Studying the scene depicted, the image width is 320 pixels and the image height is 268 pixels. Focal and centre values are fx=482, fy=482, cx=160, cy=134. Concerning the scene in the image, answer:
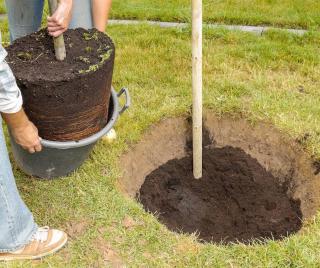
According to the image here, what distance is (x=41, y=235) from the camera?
270 cm

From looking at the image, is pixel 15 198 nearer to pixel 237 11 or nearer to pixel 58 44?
pixel 58 44

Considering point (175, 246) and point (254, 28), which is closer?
point (175, 246)

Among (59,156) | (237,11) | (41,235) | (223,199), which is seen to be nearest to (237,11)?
(237,11)

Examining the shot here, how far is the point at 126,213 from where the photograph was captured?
2844 mm

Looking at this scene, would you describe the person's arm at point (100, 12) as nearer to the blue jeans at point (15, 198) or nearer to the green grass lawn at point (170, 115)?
the blue jeans at point (15, 198)

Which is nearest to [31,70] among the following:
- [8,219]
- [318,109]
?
[8,219]

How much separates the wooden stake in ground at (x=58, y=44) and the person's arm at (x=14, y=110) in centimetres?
43

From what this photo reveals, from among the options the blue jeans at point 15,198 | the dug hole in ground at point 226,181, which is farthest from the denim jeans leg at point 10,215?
the dug hole in ground at point 226,181

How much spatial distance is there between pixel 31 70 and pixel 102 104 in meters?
0.44

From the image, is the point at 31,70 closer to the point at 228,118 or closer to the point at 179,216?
the point at 179,216

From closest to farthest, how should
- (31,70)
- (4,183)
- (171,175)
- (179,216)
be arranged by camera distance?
(4,183) → (31,70) → (179,216) → (171,175)

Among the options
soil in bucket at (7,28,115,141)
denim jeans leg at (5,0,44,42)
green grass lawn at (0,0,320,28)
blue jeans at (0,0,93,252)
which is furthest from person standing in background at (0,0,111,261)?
green grass lawn at (0,0,320,28)

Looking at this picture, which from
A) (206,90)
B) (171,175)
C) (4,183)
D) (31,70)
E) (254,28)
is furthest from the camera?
(254,28)

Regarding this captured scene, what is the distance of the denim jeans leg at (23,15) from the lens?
320 centimetres
